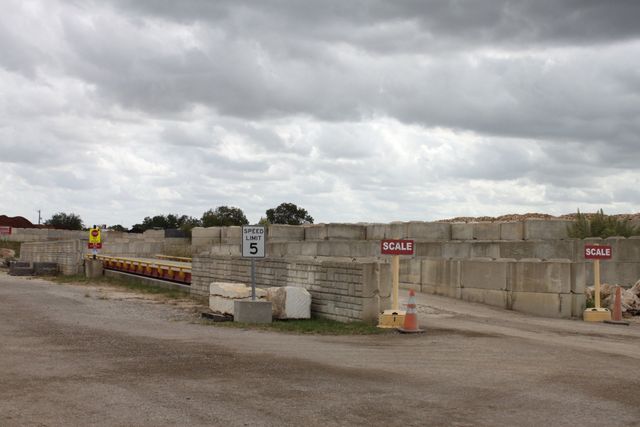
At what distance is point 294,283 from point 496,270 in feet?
18.4

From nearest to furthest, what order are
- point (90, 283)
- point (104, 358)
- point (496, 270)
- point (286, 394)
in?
1. point (286, 394)
2. point (104, 358)
3. point (496, 270)
4. point (90, 283)

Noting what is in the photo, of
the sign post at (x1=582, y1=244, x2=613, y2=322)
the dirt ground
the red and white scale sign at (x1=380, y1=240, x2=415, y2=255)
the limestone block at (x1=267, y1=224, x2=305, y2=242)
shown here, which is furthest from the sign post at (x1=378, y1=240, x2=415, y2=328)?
the limestone block at (x1=267, y1=224, x2=305, y2=242)

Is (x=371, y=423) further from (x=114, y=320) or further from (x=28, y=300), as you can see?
(x=28, y=300)

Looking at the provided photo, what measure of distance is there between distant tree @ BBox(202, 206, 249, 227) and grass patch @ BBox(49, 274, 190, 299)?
41.1 m

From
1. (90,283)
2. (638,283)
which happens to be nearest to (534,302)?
(638,283)

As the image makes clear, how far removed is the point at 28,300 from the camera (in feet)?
72.6

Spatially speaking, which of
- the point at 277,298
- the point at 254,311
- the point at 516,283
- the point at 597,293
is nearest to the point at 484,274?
the point at 516,283

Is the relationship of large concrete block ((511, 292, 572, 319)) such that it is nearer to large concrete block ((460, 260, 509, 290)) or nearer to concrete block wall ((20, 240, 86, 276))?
large concrete block ((460, 260, 509, 290))

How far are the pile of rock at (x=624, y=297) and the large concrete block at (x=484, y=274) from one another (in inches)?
100

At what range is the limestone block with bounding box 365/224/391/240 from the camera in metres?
29.3

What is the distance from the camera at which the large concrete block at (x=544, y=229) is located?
80.4ft

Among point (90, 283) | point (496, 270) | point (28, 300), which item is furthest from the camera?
point (90, 283)

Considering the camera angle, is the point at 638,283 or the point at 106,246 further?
the point at 106,246

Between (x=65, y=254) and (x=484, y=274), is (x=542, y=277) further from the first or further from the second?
(x=65, y=254)
